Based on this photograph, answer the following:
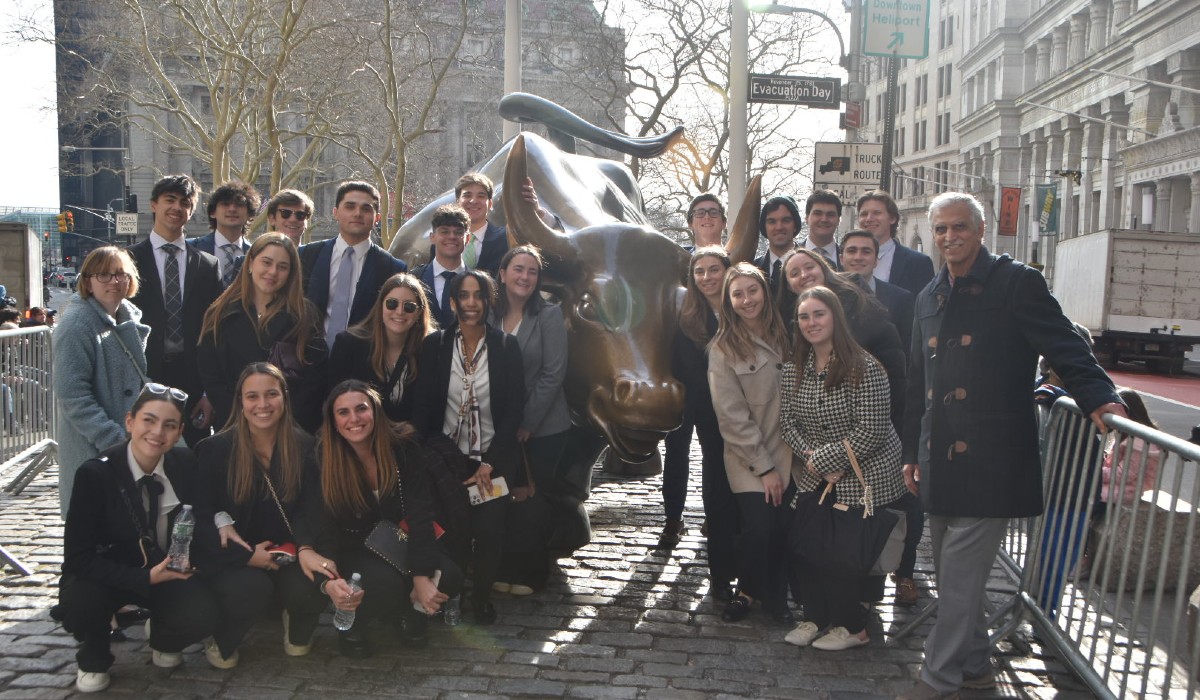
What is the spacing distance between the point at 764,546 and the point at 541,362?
1482mm

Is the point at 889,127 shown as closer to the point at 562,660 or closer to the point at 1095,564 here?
the point at 1095,564

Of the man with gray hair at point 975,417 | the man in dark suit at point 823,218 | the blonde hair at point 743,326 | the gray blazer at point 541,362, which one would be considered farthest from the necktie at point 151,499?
the man in dark suit at point 823,218

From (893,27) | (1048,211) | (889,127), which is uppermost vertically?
(1048,211)

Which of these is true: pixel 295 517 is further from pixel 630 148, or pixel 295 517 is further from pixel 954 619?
pixel 630 148

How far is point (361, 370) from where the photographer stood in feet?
15.6

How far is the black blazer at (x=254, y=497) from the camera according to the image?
4.29 metres

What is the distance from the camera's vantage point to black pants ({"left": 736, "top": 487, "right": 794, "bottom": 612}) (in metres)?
4.75

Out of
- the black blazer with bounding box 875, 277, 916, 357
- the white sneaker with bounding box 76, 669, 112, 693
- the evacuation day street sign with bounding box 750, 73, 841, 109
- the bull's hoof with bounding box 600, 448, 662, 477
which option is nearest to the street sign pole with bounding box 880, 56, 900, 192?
the evacuation day street sign with bounding box 750, 73, 841, 109

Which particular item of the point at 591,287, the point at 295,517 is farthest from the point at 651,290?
the point at 295,517

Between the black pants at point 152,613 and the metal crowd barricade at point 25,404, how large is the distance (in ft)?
11.7

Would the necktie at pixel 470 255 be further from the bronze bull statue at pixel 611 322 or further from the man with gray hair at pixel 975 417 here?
the man with gray hair at pixel 975 417

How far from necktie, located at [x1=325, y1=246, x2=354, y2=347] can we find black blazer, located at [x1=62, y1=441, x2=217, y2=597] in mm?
1371

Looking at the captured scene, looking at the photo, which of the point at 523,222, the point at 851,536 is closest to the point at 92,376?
the point at 523,222

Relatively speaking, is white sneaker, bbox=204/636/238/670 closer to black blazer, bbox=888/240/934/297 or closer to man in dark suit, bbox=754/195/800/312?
man in dark suit, bbox=754/195/800/312
